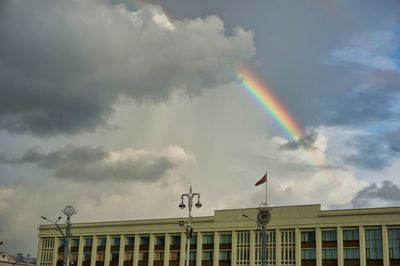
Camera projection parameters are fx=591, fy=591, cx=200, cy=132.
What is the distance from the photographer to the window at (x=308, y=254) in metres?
94.0

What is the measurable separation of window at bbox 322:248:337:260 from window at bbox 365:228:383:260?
17.1 feet

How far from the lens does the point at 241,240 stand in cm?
10200

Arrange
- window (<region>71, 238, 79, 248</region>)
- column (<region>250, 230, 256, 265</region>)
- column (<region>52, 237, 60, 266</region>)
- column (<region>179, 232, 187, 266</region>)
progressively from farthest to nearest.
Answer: column (<region>52, 237, 60, 266</region>) < window (<region>71, 238, 79, 248</region>) < column (<region>179, 232, 187, 266</region>) < column (<region>250, 230, 256, 265</region>)

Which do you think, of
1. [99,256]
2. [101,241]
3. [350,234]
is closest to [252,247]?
[350,234]

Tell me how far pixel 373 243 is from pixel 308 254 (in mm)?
10523

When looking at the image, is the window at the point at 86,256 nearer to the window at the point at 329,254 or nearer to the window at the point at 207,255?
the window at the point at 207,255

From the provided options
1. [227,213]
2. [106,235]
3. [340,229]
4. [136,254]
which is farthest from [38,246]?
[340,229]

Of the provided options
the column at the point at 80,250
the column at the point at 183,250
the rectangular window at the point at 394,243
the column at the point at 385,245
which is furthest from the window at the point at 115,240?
the rectangular window at the point at 394,243

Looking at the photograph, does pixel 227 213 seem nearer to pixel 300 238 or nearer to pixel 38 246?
pixel 300 238

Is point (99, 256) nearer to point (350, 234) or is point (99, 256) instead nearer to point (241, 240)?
point (241, 240)

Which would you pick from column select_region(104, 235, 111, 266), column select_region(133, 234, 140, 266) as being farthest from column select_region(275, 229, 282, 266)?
column select_region(104, 235, 111, 266)

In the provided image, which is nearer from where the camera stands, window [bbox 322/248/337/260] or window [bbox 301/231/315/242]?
window [bbox 322/248/337/260]

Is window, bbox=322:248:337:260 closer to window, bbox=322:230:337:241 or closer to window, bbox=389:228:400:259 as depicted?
window, bbox=322:230:337:241

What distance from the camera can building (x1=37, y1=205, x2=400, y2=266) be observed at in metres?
89.6
